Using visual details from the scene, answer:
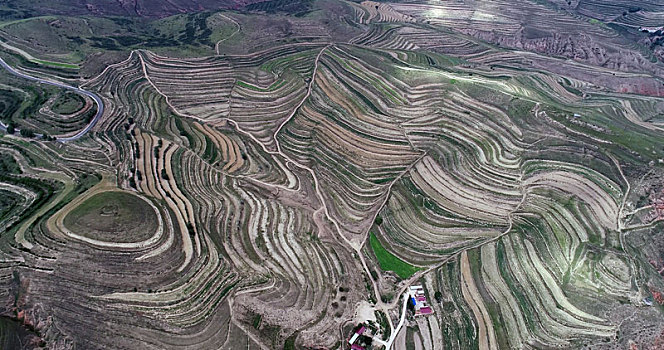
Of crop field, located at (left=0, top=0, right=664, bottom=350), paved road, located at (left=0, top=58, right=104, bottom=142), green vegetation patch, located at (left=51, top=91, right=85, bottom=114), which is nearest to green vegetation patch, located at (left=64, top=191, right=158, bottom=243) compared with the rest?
crop field, located at (left=0, top=0, right=664, bottom=350)

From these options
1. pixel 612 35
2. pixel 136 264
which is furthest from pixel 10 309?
pixel 612 35

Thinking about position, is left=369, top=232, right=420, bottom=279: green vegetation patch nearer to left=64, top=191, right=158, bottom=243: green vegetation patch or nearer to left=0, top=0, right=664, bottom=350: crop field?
left=0, top=0, right=664, bottom=350: crop field

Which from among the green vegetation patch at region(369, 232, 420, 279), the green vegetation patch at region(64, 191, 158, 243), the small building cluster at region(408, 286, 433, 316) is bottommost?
the green vegetation patch at region(64, 191, 158, 243)

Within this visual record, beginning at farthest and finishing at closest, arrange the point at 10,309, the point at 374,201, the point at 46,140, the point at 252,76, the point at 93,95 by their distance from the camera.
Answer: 1. the point at 252,76
2. the point at 93,95
3. the point at 46,140
4. the point at 374,201
5. the point at 10,309

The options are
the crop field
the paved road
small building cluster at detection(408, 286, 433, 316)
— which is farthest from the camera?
the paved road

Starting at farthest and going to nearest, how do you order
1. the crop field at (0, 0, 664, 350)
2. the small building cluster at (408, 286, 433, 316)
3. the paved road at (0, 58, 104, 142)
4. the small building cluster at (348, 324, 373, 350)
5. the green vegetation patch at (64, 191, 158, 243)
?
the paved road at (0, 58, 104, 142)
the green vegetation patch at (64, 191, 158, 243)
the small building cluster at (408, 286, 433, 316)
the crop field at (0, 0, 664, 350)
the small building cluster at (348, 324, 373, 350)

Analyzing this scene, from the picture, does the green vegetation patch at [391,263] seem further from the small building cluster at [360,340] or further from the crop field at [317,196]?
the small building cluster at [360,340]

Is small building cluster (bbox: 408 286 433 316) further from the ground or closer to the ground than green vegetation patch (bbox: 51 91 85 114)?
closer to the ground

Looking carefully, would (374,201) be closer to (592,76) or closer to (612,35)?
(592,76)
